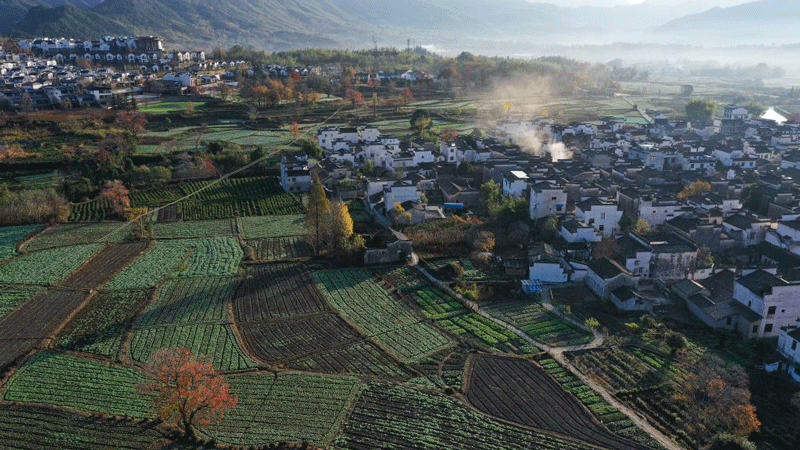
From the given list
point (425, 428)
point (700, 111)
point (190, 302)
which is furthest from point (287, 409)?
point (700, 111)

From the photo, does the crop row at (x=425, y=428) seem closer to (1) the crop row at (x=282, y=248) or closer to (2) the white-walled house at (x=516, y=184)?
(1) the crop row at (x=282, y=248)

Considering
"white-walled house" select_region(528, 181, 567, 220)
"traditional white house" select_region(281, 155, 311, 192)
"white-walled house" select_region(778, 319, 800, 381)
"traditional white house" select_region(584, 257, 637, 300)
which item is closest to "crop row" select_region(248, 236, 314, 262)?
"traditional white house" select_region(281, 155, 311, 192)

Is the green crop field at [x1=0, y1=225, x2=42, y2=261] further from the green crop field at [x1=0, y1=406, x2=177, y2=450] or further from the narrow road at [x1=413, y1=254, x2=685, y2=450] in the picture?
the narrow road at [x1=413, y1=254, x2=685, y2=450]

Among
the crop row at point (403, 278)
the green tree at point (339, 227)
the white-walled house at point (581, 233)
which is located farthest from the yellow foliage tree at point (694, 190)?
the green tree at point (339, 227)

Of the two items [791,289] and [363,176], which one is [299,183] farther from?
[791,289]

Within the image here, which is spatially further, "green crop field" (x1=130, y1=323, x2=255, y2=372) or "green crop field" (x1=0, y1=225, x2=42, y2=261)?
"green crop field" (x1=0, y1=225, x2=42, y2=261)

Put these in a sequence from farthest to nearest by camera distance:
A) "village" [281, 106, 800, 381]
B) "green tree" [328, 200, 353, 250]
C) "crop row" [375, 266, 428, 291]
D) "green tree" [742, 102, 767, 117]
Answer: "green tree" [742, 102, 767, 117], "green tree" [328, 200, 353, 250], "crop row" [375, 266, 428, 291], "village" [281, 106, 800, 381]
